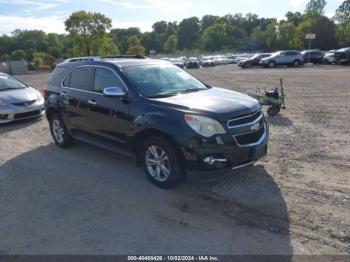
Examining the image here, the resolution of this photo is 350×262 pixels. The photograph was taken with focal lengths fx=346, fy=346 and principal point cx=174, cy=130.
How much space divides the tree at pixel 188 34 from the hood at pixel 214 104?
138414mm

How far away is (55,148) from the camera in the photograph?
7555 mm

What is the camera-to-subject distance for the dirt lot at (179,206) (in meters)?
3.82

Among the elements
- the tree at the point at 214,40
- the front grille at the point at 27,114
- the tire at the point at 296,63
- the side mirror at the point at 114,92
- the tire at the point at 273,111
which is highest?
the tree at the point at 214,40

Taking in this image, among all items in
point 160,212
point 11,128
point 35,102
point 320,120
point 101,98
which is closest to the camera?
point 160,212

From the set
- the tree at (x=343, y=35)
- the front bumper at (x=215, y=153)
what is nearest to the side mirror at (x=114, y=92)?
the front bumper at (x=215, y=153)

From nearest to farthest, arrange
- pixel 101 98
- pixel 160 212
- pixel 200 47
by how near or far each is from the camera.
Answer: pixel 160 212 < pixel 101 98 < pixel 200 47

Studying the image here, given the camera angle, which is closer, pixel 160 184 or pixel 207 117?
pixel 207 117

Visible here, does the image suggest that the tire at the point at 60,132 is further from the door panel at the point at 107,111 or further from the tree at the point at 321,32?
the tree at the point at 321,32

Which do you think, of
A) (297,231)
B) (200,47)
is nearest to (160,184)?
(297,231)

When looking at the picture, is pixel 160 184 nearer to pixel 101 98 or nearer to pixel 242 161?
pixel 242 161

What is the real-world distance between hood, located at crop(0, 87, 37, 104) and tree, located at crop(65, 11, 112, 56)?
160 feet

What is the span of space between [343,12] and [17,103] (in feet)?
313

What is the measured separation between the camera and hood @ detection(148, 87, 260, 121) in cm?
471

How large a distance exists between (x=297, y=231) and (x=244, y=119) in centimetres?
166
